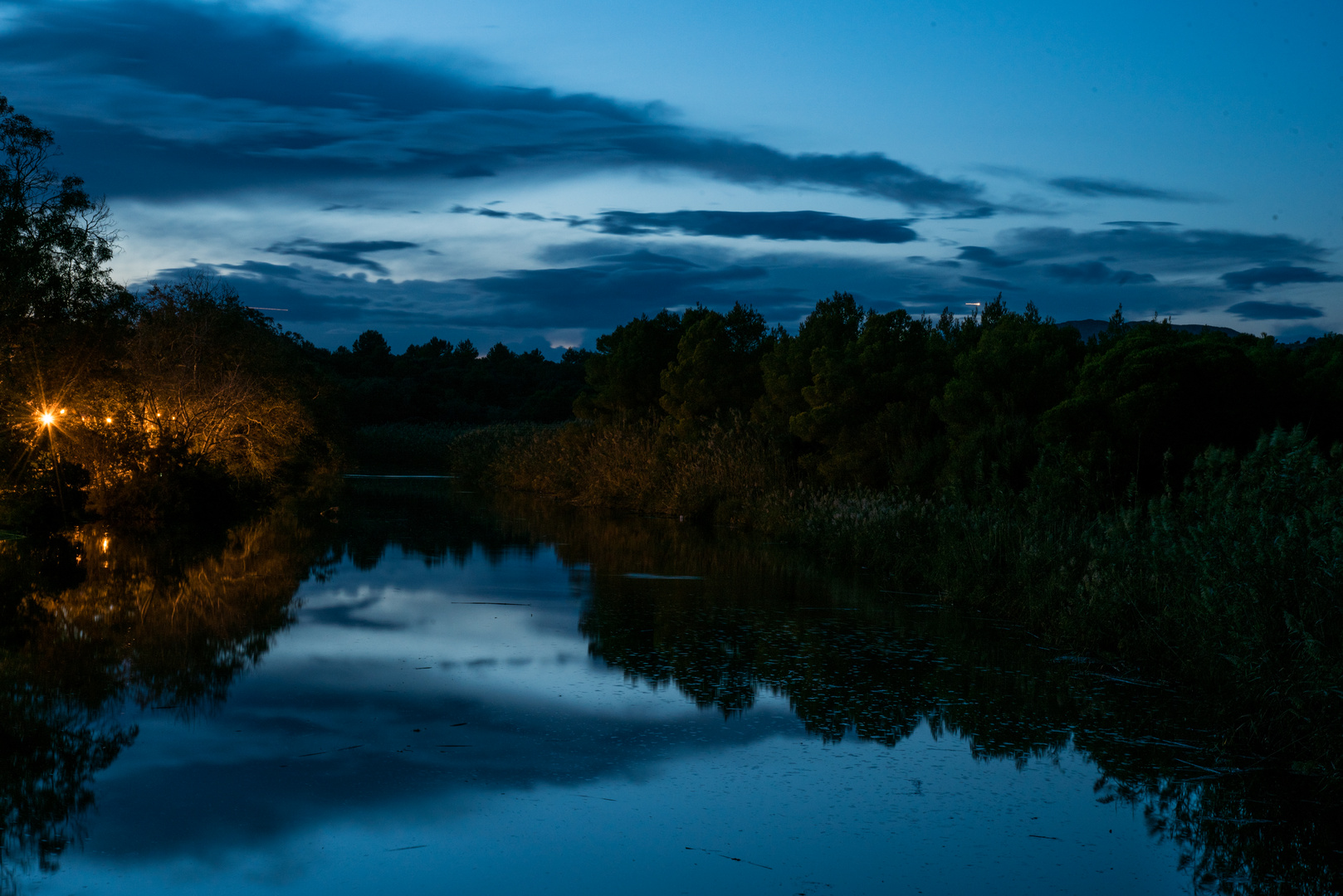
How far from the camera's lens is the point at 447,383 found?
111 m

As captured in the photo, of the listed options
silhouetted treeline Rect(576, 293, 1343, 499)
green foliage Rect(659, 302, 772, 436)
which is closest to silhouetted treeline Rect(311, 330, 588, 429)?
green foliage Rect(659, 302, 772, 436)

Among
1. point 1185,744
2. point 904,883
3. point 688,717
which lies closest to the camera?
point 904,883

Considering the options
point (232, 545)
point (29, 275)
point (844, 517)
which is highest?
point (29, 275)

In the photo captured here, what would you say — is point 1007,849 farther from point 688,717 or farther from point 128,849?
point 128,849

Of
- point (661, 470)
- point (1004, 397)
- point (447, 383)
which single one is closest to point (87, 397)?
point (661, 470)

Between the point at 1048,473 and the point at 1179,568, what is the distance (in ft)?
21.0

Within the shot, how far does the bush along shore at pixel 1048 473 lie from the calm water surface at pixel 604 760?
74 cm

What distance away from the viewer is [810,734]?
26.7ft

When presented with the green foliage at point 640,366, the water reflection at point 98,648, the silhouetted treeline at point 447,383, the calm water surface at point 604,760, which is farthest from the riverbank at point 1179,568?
the silhouetted treeline at point 447,383

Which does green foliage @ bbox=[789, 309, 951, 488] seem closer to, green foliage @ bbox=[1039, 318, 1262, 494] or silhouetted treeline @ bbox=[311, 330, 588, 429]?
green foliage @ bbox=[1039, 318, 1262, 494]

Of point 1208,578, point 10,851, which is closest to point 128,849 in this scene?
point 10,851

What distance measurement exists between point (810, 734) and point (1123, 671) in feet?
12.8

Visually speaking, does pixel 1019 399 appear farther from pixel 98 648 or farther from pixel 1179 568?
pixel 98 648

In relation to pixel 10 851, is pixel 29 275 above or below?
above
